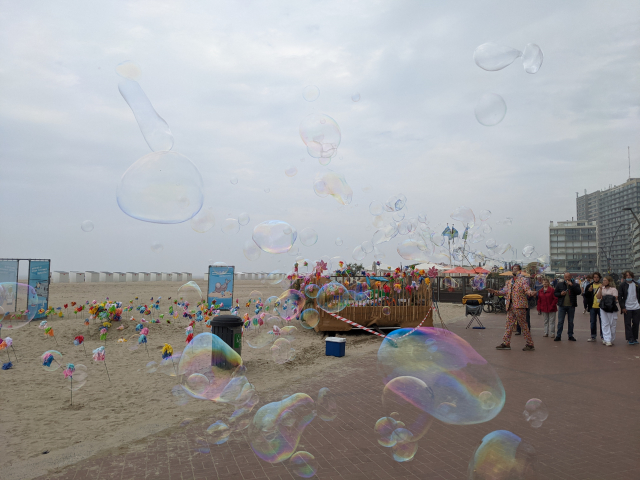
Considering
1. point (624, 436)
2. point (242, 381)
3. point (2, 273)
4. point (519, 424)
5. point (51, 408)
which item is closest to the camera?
point (624, 436)

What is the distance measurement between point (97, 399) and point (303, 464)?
3534 mm

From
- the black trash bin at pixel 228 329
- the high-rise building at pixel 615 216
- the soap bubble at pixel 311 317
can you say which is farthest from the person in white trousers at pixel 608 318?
the high-rise building at pixel 615 216

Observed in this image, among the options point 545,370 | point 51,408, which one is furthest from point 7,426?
point 545,370

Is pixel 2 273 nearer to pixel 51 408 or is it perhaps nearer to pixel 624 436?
pixel 51 408

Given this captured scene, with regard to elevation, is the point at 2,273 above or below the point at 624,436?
above

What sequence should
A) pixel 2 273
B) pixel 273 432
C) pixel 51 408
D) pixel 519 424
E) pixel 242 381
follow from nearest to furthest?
pixel 273 432 → pixel 519 424 → pixel 51 408 → pixel 242 381 → pixel 2 273

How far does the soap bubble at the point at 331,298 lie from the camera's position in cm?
1086

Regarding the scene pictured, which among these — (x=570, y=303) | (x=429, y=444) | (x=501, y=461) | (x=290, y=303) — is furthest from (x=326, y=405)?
(x=570, y=303)

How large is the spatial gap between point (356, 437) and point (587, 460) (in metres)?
1.94

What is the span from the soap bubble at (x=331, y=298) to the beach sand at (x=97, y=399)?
1.03m

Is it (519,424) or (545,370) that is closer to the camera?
(519,424)

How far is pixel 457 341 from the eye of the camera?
4.16 m

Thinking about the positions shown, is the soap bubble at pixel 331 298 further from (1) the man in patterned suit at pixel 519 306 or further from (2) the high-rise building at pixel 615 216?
(2) the high-rise building at pixel 615 216

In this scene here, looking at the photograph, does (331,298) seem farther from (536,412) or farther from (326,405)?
(536,412)
